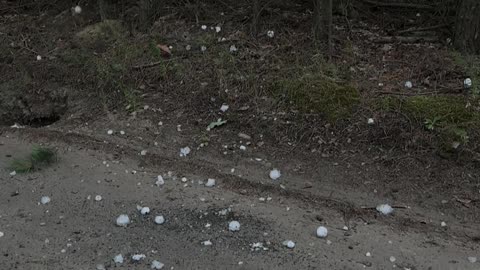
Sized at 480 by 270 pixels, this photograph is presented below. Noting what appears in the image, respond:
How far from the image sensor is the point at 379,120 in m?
4.48

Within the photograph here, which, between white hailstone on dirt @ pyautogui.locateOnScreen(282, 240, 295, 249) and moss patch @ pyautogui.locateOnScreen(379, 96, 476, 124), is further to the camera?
moss patch @ pyautogui.locateOnScreen(379, 96, 476, 124)

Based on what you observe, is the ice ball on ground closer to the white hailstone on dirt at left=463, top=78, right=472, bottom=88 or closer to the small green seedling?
the small green seedling

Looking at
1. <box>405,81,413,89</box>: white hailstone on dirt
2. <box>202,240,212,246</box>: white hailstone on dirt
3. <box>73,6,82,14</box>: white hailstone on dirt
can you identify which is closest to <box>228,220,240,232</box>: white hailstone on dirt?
<box>202,240,212,246</box>: white hailstone on dirt

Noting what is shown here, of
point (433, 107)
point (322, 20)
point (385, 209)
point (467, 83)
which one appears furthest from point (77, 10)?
point (385, 209)

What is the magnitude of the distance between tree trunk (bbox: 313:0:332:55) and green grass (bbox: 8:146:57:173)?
2.68 meters

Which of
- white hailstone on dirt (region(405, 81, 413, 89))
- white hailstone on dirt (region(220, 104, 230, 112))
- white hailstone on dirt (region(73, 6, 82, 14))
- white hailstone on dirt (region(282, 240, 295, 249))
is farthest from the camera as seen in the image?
white hailstone on dirt (region(73, 6, 82, 14))

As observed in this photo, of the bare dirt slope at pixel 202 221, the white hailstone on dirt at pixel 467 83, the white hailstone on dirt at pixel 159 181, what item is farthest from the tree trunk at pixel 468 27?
the white hailstone on dirt at pixel 159 181

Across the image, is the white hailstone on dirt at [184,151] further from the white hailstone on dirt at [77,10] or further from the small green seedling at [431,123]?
the white hailstone on dirt at [77,10]

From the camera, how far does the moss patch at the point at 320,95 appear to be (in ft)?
15.3

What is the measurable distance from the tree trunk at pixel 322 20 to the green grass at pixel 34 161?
2681 millimetres

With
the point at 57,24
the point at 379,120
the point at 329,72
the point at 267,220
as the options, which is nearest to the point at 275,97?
the point at 329,72

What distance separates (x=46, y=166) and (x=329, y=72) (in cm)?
253

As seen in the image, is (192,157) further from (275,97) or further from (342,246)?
(342,246)

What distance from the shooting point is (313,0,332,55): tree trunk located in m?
5.43
